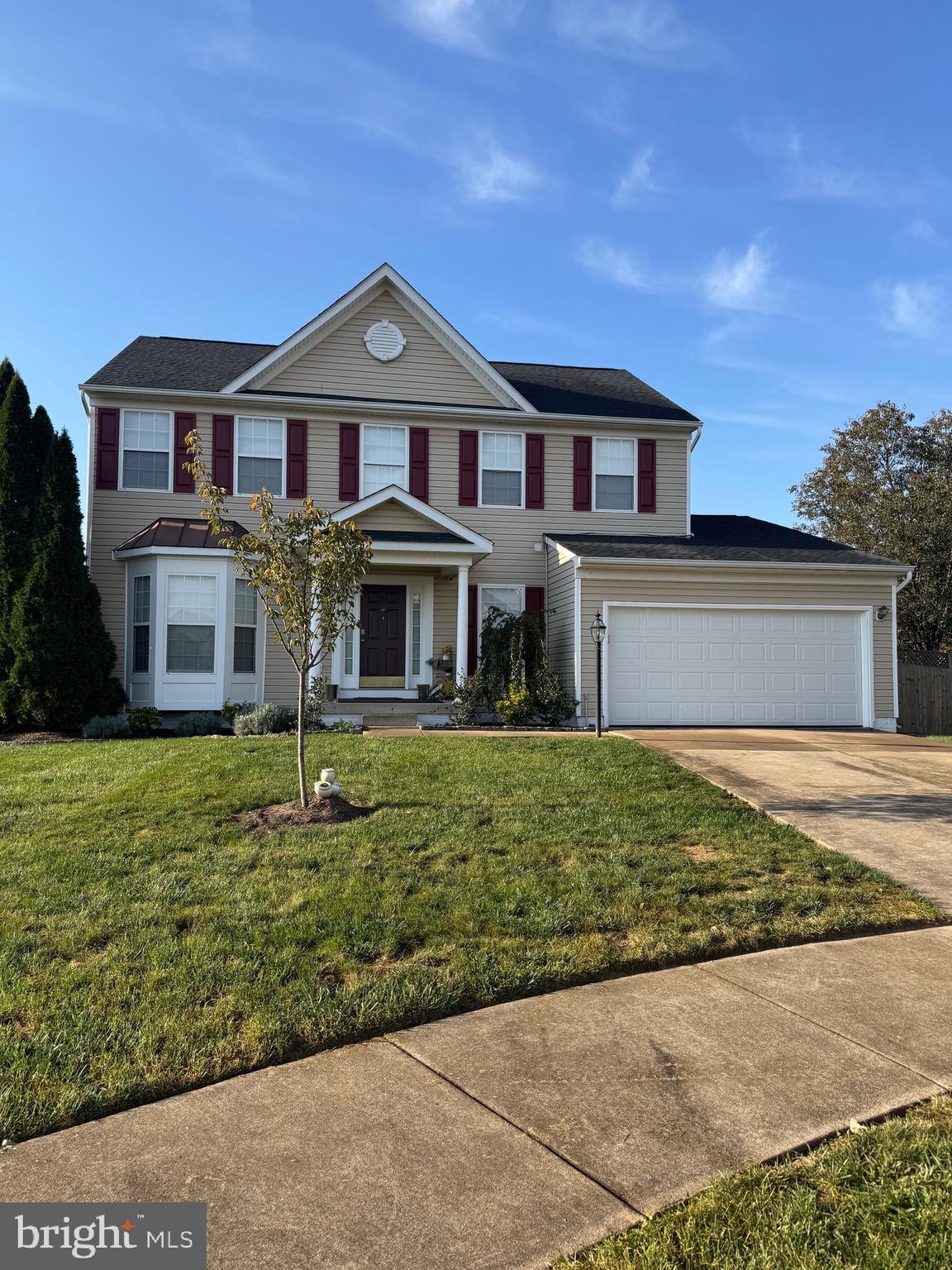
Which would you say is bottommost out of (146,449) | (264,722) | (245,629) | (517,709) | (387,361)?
(264,722)

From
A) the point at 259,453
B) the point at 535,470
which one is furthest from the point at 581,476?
the point at 259,453

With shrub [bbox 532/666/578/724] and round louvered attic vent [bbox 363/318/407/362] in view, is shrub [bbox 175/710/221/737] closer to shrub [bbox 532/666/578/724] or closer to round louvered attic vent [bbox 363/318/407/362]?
shrub [bbox 532/666/578/724]

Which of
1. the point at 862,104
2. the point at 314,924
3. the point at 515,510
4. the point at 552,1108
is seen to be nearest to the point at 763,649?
the point at 515,510

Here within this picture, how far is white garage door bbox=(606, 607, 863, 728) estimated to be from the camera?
15180 millimetres

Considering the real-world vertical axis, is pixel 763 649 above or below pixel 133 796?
above

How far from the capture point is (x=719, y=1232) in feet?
7.68

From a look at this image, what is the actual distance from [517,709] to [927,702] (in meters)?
10.1

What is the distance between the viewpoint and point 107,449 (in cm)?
1608

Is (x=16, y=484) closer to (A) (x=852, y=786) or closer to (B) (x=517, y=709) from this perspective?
(B) (x=517, y=709)

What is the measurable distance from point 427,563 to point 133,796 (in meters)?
8.63

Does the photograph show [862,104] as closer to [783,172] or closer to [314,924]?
[783,172]

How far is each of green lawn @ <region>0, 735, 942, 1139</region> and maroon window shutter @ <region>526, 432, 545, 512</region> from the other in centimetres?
981

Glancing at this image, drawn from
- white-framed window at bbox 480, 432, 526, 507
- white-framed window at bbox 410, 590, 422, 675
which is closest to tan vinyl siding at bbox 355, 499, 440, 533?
white-framed window at bbox 410, 590, 422, 675

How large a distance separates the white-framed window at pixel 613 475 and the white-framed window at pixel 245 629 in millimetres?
7197
